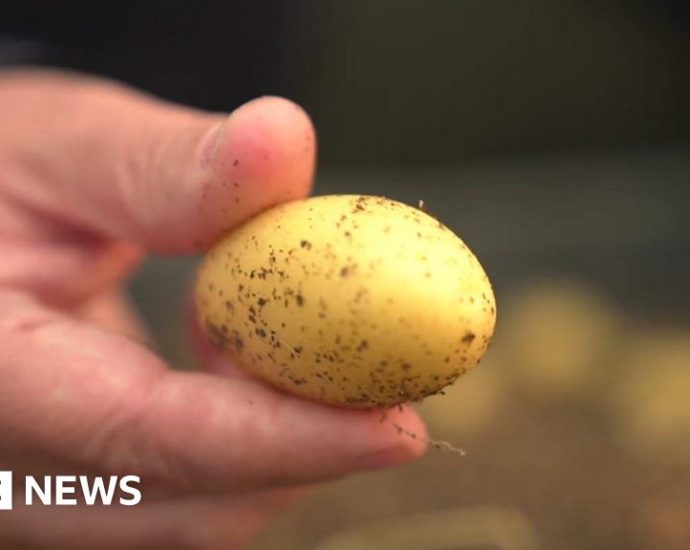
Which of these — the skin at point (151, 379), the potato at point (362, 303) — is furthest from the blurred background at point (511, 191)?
the potato at point (362, 303)

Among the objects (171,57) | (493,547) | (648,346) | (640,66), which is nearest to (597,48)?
(640,66)

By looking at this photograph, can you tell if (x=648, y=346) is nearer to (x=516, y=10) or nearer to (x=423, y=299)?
(x=516, y=10)

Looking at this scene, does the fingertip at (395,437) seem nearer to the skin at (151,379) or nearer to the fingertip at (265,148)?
the skin at (151,379)

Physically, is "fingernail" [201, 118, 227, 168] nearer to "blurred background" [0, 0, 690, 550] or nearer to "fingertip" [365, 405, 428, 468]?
"fingertip" [365, 405, 428, 468]

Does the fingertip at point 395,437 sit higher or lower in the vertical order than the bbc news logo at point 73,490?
lower

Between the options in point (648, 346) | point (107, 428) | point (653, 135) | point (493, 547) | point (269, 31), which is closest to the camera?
point (107, 428)

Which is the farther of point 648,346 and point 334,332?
point 648,346

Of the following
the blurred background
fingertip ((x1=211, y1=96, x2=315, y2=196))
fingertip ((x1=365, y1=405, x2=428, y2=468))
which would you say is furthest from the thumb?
the blurred background

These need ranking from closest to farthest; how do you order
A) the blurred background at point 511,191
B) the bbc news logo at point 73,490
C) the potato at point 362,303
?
the potato at point 362,303 → the bbc news logo at point 73,490 → the blurred background at point 511,191
